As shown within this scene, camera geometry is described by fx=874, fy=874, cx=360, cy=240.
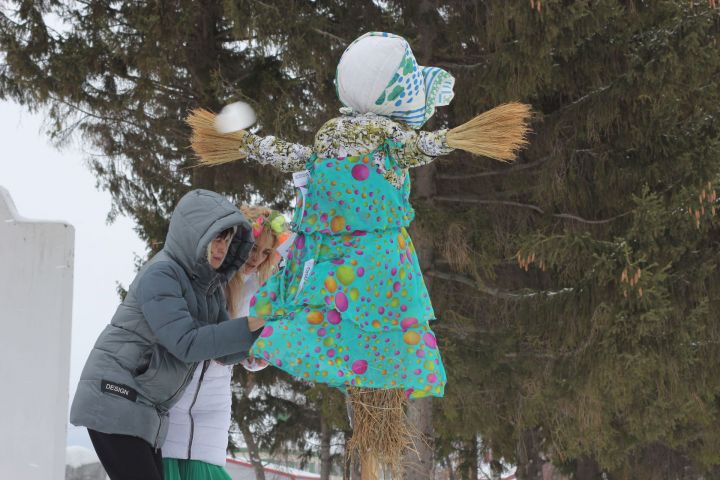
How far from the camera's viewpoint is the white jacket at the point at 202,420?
284 cm

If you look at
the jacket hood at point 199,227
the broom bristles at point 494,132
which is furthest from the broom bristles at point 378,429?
the broom bristles at point 494,132

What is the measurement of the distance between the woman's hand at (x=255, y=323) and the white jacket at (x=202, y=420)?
1.02 feet

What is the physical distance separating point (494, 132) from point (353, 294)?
66cm

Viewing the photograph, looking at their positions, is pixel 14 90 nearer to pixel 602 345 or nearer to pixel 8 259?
pixel 602 345

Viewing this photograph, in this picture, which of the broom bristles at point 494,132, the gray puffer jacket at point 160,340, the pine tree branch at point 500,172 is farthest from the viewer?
the pine tree branch at point 500,172

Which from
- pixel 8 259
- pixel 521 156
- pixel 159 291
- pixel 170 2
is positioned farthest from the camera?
pixel 521 156

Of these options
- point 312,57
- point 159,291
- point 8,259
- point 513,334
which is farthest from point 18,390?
point 513,334

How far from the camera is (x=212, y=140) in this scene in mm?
3002

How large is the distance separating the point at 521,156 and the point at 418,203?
158 centimetres

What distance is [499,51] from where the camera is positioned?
664 cm

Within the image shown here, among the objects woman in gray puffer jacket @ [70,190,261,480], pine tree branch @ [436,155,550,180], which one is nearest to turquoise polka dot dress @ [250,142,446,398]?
woman in gray puffer jacket @ [70,190,261,480]

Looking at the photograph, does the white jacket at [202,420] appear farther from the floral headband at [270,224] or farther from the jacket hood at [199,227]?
the floral headband at [270,224]

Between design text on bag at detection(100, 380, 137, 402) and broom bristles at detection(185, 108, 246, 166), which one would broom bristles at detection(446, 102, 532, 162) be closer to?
broom bristles at detection(185, 108, 246, 166)

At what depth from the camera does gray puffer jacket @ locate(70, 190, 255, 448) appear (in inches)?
98.1
